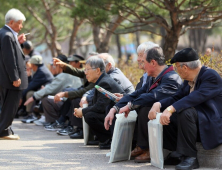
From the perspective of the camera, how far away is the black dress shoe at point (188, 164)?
180 inches

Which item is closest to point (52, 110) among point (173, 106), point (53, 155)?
point (53, 155)

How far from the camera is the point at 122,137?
5.18m

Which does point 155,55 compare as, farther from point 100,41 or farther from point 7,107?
point 100,41

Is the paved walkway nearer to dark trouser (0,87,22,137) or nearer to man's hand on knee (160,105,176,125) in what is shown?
dark trouser (0,87,22,137)

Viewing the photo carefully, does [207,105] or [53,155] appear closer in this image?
[207,105]

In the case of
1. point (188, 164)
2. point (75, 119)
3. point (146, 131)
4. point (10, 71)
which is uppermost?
point (10, 71)

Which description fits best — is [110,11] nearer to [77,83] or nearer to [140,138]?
[77,83]

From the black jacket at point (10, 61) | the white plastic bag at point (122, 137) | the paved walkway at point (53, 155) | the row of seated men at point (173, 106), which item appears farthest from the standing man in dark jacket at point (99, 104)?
the black jacket at point (10, 61)

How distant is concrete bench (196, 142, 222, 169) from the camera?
4.71 metres

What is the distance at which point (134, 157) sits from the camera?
555 cm

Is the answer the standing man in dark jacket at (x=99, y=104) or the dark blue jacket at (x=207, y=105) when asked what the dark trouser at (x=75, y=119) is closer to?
the standing man in dark jacket at (x=99, y=104)

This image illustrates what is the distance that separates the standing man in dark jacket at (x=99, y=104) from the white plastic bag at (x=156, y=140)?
1.47m

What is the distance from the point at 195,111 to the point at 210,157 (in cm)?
58

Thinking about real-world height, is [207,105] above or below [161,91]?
below
